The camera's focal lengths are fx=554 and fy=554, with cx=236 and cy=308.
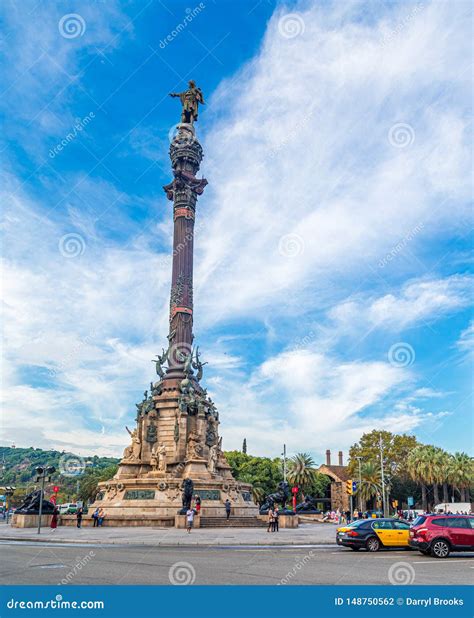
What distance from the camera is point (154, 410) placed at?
144ft

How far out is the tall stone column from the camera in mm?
46591

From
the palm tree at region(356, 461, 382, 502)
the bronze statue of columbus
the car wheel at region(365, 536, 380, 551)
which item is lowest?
the car wheel at region(365, 536, 380, 551)

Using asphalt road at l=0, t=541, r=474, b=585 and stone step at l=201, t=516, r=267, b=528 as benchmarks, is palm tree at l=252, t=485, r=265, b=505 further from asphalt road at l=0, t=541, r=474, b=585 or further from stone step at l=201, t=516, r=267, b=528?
asphalt road at l=0, t=541, r=474, b=585

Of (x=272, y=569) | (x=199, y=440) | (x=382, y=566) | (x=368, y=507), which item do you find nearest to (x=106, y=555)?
(x=272, y=569)

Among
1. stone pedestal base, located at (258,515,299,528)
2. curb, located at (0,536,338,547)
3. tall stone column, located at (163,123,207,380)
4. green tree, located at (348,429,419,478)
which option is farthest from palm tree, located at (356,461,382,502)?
curb, located at (0,536,338,547)

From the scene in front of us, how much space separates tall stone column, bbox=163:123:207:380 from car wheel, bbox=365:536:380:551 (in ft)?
88.4
